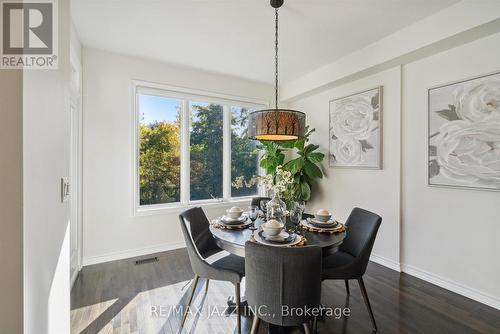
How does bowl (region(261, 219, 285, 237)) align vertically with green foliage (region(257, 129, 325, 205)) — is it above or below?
below

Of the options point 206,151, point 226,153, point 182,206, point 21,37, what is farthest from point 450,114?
point 182,206

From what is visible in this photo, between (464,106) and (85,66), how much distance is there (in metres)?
4.52

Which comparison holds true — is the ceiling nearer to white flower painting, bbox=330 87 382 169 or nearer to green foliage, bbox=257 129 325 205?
white flower painting, bbox=330 87 382 169

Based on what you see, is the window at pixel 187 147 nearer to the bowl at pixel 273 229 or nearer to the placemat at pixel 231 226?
the placemat at pixel 231 226

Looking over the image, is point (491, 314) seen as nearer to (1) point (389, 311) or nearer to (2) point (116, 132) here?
(1) point (389, 311)

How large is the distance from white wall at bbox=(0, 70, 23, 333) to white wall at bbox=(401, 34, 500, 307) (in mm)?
3504

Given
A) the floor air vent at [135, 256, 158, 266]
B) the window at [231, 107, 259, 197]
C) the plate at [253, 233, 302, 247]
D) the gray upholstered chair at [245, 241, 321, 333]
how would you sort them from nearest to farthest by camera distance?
the gray upholstered chair at [245, 241, 321, 333] → the plate at [253, 233, 302, 247] → the floor air vent at [135, 256, 158, 266] → the window at [231, 107, 259, 197]

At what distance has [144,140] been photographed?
11.8 feet

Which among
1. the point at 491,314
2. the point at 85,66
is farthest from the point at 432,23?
the point at 85,66

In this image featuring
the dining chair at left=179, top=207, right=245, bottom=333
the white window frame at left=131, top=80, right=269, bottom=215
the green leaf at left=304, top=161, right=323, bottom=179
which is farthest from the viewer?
the green leaf at left=304, top=161, right=323, bottom=179

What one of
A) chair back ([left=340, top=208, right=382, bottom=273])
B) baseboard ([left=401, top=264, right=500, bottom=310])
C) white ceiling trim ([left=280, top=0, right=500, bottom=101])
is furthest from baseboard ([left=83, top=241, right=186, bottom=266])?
white ceiling trim ([left=280, top=0, right=500, bottom=101])

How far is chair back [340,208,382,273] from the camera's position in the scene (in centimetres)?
200

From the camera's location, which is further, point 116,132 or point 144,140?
point 144,140

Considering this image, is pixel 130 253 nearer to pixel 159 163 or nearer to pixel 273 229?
pixel 159 163
